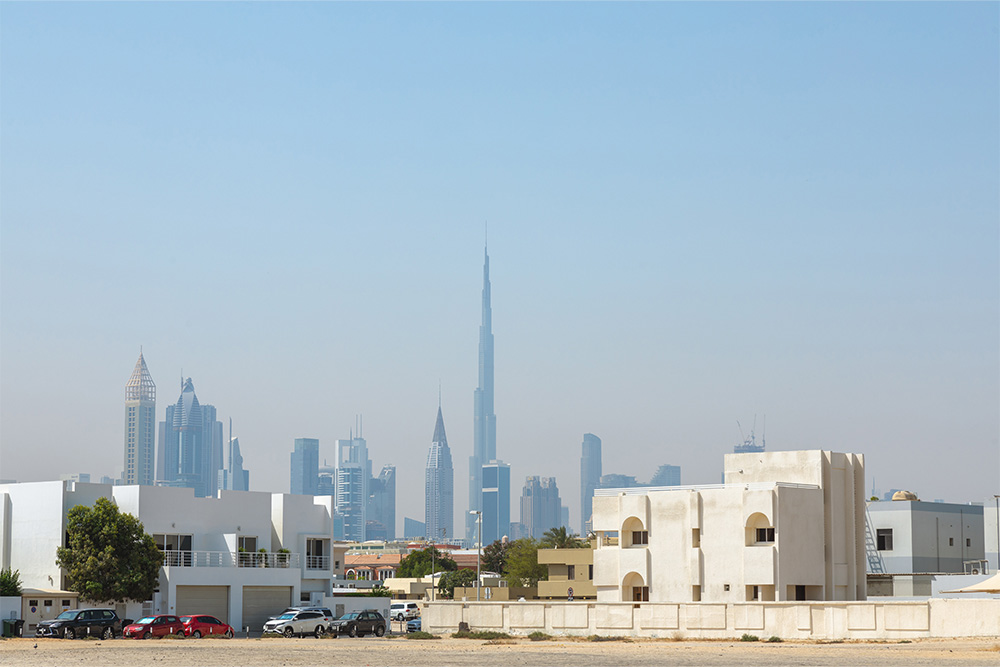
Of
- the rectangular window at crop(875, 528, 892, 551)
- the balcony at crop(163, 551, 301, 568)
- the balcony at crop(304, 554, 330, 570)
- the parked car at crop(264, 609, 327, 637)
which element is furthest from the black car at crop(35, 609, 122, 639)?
the rectangular window at crop(875, 528, 892, 551)

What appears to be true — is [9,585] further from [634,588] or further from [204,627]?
[634,588]

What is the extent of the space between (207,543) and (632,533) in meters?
25.2

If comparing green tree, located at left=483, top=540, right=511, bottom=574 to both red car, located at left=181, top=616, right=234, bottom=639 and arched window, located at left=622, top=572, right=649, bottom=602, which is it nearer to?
arched window, located at left=622, top=572, right=649, bottom=602

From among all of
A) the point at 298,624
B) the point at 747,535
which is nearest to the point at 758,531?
the point at 747,535

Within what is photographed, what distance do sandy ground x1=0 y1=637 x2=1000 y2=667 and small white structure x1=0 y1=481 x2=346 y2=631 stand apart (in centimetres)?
1254

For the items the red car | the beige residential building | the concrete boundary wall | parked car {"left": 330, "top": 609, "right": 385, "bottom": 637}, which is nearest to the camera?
the concrete boundary wall

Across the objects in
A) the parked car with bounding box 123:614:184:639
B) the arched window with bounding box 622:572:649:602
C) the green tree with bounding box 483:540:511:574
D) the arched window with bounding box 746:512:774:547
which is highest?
Result: the arched window with bounding box 746:512:774:547

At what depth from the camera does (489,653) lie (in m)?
51.1

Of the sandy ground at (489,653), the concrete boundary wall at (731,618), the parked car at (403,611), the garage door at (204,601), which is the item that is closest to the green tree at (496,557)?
the parked car at (403,611)

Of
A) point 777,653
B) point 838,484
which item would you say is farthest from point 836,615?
point 838,484

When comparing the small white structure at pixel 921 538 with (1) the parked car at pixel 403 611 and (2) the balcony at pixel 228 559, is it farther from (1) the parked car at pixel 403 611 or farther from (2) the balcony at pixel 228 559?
(2) the balcony at pixel 228 559

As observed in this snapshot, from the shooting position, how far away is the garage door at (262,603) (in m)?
79.2

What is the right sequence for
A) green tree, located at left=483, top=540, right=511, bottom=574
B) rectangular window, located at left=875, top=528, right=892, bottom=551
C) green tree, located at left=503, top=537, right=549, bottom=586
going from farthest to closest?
green tree, located at left=483, top=540, right=511, bottom=574 < green tree, located at left=503, top=537, right=549, bottom=586 < rectangular window, located at left=875, top=528, right=892, bottom=551

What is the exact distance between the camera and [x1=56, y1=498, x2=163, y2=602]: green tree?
72062 millimetres
